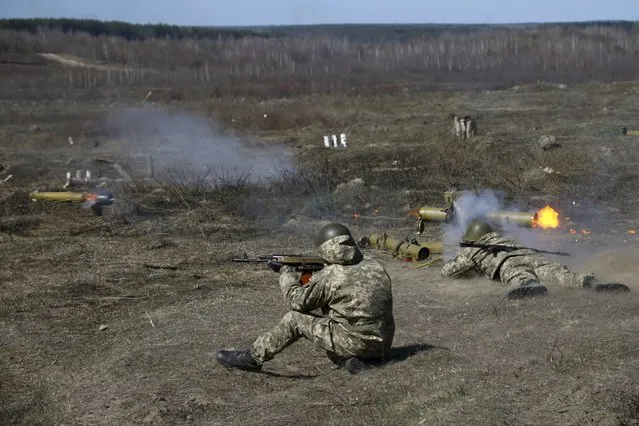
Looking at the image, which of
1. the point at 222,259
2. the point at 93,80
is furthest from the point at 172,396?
the point at 93,80

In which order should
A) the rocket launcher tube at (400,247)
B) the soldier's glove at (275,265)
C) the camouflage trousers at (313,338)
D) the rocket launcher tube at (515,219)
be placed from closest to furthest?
the camouflage trousers at (313,338)
the soldier's glove at (275,265)
the rocket launcher tube at (400,247)
the rocket launcher tube at (515,219)

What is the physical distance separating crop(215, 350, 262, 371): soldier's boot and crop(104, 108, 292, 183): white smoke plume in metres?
11.3

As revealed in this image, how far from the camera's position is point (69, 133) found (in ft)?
113

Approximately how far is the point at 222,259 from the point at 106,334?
412 centimetres

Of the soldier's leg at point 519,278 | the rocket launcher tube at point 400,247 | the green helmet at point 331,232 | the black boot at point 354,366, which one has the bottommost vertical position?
the rocket launcher tube at point 400,247

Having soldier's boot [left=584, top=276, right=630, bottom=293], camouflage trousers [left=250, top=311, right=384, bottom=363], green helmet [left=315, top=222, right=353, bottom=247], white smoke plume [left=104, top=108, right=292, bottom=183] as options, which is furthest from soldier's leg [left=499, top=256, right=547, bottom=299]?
white smoke plume [left=104, top=108, right=292, bottom=183]

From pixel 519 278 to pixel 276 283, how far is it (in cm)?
344

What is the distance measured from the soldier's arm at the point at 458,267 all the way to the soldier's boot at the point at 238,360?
14.5 ft

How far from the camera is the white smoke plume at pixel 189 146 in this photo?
22.9 m

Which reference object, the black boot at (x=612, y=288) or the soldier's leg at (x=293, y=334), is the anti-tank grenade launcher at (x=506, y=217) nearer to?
the black boot at (x=612, y=288)

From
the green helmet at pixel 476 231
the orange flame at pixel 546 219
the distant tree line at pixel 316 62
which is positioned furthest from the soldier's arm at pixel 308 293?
the distant tree line at pixel 316 62

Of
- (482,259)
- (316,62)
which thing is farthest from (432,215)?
(316,62)

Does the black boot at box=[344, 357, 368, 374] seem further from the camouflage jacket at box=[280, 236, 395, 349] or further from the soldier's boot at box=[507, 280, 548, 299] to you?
the soldier's boot at box=[507, 280, 548, 299]

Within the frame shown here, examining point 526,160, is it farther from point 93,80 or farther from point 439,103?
point 93,80
